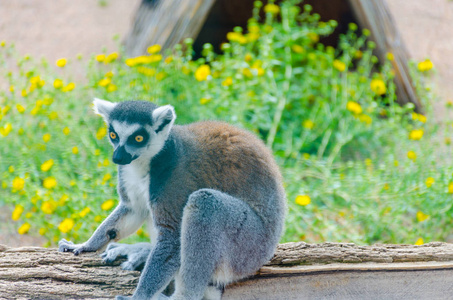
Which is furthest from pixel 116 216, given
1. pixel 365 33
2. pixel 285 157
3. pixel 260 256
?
pixel 365 33

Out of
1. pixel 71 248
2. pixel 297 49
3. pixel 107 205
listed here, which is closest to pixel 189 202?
pixel 71 248

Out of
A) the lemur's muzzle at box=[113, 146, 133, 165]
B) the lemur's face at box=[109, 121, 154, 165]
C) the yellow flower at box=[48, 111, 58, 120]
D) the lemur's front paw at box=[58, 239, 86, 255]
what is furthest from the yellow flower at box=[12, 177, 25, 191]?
the lemur's muzzle at box=[113, 146, 133, 165]

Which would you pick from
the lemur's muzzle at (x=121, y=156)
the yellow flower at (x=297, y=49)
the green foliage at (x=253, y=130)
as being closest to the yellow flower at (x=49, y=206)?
the green foliage at (x=253, y=130)

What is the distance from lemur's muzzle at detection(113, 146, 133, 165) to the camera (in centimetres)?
307

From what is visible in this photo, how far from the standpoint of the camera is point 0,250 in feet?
12.2

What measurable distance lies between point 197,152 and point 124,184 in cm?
56

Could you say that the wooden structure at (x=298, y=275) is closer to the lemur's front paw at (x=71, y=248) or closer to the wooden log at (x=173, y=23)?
the lemur's front paw at (x=71, y=248)

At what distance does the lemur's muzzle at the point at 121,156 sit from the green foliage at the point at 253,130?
1.38 metres

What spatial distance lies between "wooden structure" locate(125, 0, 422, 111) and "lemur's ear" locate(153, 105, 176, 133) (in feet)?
12.1

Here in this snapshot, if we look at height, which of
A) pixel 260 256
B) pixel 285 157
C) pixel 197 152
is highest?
pixel 197 152

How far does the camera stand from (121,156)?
3086 mm

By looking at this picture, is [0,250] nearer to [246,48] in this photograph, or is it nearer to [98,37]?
[246,48]

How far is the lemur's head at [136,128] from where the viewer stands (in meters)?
3.17

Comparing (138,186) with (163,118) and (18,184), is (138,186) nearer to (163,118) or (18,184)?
(163,118)
